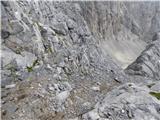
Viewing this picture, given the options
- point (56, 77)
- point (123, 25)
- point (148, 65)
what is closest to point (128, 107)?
point (56, 77)

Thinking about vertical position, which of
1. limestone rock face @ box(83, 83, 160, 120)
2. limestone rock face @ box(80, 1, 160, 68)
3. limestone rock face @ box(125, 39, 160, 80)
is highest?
limestone rock face @ box(80, 1, 160, 68)

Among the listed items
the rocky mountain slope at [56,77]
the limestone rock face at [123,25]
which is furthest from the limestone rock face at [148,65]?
the limestone rock face at [123,25]

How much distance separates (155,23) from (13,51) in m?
147

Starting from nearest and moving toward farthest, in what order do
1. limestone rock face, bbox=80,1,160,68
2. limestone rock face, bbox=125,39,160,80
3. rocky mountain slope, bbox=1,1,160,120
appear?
rocky mountain slope, bbox=1,1,160,120 < limestone rock face, bbox=125,39,160,80 < limestone rock face, bbox=80,1,160,68

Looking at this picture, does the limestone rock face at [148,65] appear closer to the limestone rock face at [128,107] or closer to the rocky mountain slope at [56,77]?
the rocky mountain slope at [56,77]

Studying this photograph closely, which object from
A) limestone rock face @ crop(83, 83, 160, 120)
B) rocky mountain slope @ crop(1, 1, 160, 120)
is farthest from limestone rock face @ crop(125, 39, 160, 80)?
limestone rock face @ crop(83, 83, 160, 120)

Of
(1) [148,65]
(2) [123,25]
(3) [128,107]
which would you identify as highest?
(2) [123,25]

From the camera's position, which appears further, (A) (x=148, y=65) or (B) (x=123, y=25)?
(B) (x=123, y=25)

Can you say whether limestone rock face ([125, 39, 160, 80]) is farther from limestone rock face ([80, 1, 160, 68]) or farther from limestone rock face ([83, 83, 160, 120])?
limestone rock face ([83, 83, 160, 120])

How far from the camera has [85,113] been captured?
2405 centimetres

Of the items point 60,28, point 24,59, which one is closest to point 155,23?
point 60,28

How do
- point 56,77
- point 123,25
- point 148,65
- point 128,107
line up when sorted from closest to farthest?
point 128,107 → point 56,77 → point 148,65 → point 123,25

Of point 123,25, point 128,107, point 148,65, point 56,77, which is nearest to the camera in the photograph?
point 128,107

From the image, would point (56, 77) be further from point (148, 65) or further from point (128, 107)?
point (148, 65)
